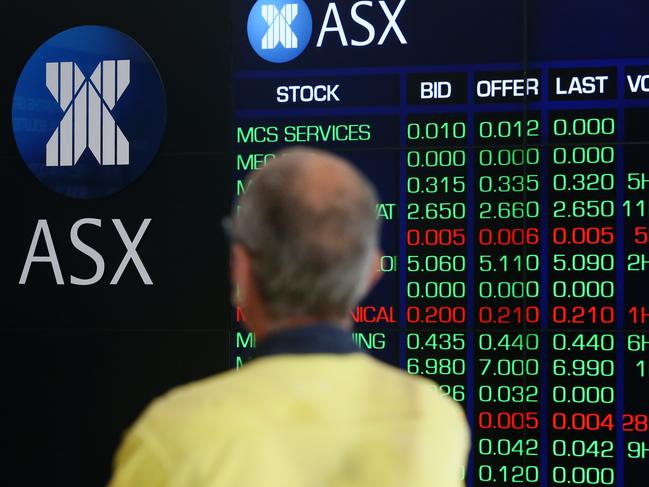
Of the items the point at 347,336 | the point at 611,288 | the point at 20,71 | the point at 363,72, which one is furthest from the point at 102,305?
the point at 347,336

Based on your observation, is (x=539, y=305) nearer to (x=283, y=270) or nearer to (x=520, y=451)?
(x=520, y=451)

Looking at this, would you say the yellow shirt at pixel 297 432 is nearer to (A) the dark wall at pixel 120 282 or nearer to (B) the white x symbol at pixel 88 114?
(A) the dark wall at pixel 120 282

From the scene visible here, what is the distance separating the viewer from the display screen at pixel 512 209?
3.34 metres

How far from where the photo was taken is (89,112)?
3684 millimetres

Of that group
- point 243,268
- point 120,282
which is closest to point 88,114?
point 120,282

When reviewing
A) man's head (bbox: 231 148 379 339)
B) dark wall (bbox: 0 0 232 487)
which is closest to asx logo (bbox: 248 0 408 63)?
dark wall (bbox: 0 0 232 487)

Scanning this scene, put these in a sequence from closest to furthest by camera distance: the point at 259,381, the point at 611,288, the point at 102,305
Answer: the point at 259,381 < the point at 611,288 < the point at 102,305

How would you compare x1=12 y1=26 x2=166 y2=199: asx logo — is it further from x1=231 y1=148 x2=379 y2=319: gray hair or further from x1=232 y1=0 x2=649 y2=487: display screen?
x1=231 y1=148 x2=379 y2=319: gray hair

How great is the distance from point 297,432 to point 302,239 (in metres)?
0.19

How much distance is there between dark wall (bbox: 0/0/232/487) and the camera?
3588mm

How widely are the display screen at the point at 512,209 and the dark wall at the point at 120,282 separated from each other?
0.41 m

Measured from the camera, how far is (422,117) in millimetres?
3441

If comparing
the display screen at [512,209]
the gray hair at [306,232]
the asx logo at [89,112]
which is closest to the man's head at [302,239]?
the gray hair at [306,232]

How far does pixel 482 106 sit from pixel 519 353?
0.80 meters
